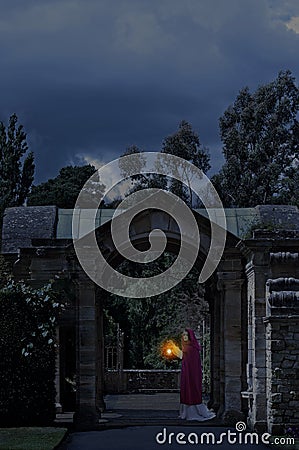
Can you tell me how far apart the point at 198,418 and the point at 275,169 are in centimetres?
2428

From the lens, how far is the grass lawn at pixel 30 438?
1323cm

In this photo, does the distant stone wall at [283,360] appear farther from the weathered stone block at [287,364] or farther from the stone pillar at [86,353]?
the stone pillar at [86,353]

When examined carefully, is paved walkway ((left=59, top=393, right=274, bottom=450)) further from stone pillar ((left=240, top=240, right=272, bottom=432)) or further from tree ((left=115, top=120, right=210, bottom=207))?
tree ((left=115, top=120, right=210, bottom=207))

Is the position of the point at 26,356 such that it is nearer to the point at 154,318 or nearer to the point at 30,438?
the point at 30,438

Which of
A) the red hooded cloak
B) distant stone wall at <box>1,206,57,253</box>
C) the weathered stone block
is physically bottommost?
the red hooded cloak

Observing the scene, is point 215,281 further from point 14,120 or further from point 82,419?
point 14,120

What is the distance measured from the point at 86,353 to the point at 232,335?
10.0 feet

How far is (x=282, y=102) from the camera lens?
141 feet

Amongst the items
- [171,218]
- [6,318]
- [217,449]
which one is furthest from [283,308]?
[6,318]

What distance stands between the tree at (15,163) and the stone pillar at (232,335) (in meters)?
25.9

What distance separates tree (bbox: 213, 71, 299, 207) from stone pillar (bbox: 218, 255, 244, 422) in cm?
2335

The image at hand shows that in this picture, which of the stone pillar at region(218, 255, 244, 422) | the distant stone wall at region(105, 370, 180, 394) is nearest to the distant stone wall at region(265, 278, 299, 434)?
the stone pillar at region(218, 255, 244, 422)

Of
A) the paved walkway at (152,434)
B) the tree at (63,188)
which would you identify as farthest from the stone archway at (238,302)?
the tree at (63,188)

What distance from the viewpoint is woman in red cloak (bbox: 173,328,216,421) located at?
61.4 ft
